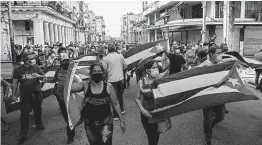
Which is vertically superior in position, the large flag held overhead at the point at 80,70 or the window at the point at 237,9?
the window at the point at 237,9

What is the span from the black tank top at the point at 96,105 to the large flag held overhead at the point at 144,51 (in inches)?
187

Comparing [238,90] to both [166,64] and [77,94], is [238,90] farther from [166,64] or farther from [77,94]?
[166,64]

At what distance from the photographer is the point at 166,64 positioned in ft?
24.6

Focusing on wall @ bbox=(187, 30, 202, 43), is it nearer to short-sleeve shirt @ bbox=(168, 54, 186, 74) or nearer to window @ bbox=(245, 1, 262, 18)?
window @ bbox=(245, 1, 262, 18)

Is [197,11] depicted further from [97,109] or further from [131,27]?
[131,27]

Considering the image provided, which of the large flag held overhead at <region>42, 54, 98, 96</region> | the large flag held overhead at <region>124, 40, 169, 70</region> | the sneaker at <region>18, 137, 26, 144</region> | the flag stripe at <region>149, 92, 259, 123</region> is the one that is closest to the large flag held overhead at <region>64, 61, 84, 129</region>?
the flag stripe at <region>149, 92, 259, 123</region>

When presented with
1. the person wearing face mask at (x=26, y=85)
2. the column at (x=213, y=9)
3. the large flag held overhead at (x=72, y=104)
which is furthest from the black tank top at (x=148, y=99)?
the column at (x=213, y=9)

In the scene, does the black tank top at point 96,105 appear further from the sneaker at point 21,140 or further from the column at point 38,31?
the column at point 38,31

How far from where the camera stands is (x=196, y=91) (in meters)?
4.36

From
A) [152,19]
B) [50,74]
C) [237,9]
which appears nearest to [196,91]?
[50,74]

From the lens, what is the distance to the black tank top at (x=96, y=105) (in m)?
3.63

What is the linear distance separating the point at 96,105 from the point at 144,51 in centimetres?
502

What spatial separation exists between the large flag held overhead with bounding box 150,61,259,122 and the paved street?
3.82 ft

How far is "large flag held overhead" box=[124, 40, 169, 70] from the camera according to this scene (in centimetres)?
832
